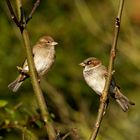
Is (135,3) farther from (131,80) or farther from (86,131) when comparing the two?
(86,131)

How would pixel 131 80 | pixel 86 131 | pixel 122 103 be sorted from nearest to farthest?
1. pixel 122 103
2. pixel 86 131
3. pixel 131 80

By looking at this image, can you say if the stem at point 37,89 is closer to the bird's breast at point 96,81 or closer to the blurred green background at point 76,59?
the bird's breast at point 96,81

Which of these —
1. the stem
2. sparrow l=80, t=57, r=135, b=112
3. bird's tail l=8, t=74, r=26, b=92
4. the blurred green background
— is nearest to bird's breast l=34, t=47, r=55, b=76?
bird's tail l=8, t=74, r=26, b=92

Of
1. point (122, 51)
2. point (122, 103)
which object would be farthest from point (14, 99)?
point (122, 103)

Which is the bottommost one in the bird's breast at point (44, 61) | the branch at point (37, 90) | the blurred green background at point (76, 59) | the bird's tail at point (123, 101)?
the blurred green background at point (76, 59)

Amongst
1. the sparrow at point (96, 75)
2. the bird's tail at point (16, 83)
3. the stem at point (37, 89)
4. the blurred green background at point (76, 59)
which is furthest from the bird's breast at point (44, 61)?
the stem at point (37, 89)

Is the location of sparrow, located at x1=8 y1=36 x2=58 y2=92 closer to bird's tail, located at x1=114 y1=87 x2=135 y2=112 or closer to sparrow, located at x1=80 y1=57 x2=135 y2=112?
sparrow, located at x1=80 y1=57 x2=135 y2=112

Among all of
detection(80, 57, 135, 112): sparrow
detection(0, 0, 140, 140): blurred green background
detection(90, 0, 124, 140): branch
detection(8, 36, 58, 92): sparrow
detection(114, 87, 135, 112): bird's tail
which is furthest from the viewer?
detection(0, 0, 140, 140): blurred green background

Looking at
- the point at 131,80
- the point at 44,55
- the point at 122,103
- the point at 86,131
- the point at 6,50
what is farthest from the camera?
the point at 6,50
